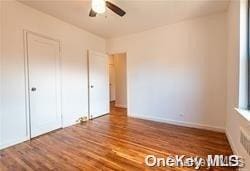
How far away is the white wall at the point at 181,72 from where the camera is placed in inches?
124

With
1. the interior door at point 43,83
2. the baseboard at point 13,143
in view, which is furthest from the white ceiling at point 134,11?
the baseboard at point 13,143

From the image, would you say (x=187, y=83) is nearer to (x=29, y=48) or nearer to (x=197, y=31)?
(x=197, y=31)

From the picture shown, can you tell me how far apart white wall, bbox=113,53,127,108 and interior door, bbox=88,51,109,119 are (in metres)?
1.48

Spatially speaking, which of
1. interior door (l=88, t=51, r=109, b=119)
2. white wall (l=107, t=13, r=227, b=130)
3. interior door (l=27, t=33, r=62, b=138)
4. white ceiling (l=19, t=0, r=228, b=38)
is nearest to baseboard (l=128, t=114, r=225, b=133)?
white wall (l=107, t=13, r=227, b=130)

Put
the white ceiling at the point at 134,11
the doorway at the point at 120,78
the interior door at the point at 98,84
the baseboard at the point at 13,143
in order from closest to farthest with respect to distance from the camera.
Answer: the baseboard at the point at 13,143, the white ceiling at the point at 134,11, the interior door at the point at 98,84, the doorway at the point at 120,78

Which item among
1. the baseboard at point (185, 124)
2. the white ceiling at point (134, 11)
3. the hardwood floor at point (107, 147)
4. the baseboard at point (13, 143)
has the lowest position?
the hardwood floor at point (107, 147)

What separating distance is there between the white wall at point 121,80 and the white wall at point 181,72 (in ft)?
5.74

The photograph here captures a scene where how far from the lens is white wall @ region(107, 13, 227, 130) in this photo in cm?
316

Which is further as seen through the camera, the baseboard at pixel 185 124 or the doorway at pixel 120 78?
the doorway at pixel 120 78

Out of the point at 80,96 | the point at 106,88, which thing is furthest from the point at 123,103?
the point at 80,96

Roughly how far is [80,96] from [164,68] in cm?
240

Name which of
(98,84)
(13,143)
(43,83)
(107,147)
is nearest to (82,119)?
(98,84)

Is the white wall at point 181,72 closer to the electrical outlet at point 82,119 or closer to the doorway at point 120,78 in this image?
the electrical outlet at point 82,119

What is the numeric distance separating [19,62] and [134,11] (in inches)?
96.7
